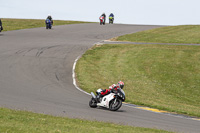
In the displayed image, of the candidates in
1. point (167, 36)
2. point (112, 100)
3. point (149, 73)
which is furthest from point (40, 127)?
point (167, 36)

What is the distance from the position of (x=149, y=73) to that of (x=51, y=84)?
9.27m

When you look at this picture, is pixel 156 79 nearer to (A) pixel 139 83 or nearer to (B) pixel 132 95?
(A) pixel 139 83

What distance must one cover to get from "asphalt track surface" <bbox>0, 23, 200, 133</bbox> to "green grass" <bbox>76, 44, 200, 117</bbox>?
1.60m

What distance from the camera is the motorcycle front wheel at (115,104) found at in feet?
48.5

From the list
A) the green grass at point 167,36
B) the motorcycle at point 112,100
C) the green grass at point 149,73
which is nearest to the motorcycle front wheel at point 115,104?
the motorcycle at point 112,100

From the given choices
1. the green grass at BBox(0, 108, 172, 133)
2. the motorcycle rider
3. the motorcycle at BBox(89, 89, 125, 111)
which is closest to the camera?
the green grass at BBox(0, 108, 172, 133)

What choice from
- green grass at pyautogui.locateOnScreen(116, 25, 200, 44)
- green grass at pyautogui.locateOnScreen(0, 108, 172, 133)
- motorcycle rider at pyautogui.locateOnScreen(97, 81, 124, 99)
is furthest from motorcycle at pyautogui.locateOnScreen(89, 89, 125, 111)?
green grass at pyautogui.locateOnScreen(116, 25, 200, 44)

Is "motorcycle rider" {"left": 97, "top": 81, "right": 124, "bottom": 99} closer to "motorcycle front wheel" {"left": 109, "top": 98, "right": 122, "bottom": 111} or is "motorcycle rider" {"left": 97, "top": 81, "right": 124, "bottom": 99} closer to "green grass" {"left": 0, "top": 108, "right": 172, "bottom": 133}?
"motorcycle front wheel" {"left": 109, "top": 98, "right": 122, "bottom": 111}

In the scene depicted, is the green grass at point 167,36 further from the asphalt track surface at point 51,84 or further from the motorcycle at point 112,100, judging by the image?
the motorcycle at point 112,100

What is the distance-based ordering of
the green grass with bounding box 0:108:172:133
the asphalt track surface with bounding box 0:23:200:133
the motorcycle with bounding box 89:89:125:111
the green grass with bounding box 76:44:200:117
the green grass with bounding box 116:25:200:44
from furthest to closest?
the green grass with bounding box 116:25:200:44 → the green grass with bounding box 76:44:200:117 → the motorcycle with bounding box 89:89:125:111 → the asphalt track surface with bounding box 0:23:200:133 → the green grass with bounding box 0:108:172:133

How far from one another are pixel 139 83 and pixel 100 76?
2908 mm

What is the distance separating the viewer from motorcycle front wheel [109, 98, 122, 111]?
14.8 metres

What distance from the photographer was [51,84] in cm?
2094

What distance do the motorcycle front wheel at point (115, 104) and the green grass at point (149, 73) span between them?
9.95 feet
